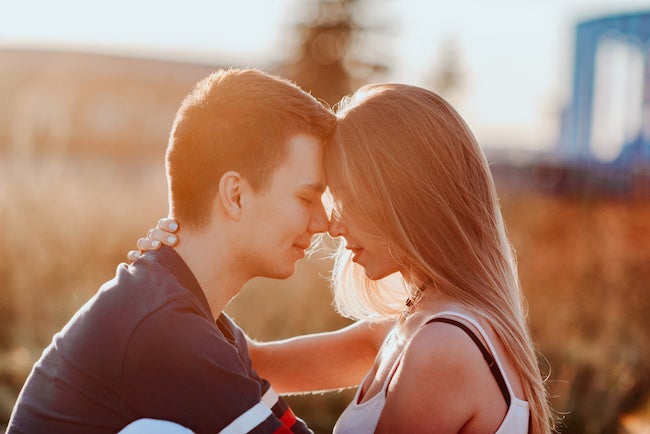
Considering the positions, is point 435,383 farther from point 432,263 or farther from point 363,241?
point 363,241

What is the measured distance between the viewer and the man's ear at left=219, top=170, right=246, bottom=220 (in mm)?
2697

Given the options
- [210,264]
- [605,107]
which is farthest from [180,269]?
[605,107]

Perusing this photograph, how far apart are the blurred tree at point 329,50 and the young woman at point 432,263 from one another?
29.3 meters

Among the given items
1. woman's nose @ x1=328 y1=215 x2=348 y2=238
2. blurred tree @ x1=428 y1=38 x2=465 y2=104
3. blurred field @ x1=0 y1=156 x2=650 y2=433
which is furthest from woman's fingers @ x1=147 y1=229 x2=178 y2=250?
blurred tree @ x1=428 y1=38 x2=465 y2=104

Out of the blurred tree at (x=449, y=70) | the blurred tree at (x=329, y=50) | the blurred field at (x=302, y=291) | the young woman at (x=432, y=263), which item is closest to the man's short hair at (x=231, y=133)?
the young woman at (x=432, y=263)

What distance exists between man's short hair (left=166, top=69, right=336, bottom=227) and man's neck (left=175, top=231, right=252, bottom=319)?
0.06m

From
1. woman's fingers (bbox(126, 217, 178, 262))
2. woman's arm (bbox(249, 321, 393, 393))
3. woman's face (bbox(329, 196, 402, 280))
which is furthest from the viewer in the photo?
woman's arm (bbox(249, 321, 393, 393))

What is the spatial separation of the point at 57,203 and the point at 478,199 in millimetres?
5948

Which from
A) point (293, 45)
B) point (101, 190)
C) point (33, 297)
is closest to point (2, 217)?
point (33, 297)

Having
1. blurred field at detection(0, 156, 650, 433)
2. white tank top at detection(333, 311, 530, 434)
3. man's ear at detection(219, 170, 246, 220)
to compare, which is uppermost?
man's ear at detection(219, 170, 246, 220)

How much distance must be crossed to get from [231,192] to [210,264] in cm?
23

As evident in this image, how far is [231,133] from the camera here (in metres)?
2.75

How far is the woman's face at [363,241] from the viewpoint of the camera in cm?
284

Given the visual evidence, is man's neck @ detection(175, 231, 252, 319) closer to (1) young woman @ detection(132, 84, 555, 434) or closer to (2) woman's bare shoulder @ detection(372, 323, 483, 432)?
(1) young woman @ detection(132, 84, 555, 434)
